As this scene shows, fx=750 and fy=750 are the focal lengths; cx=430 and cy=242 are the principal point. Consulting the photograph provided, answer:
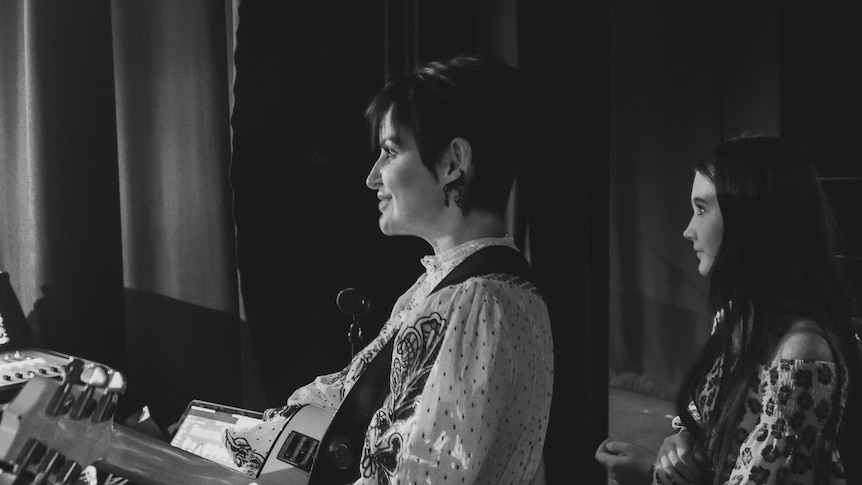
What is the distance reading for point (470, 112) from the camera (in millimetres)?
1096

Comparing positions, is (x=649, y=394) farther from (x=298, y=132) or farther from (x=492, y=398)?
(x=492, y=398)

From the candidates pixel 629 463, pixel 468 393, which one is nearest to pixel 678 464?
pixel 629 463

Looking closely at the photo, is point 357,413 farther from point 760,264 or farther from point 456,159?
point 760,264

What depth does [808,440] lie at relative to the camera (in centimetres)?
103

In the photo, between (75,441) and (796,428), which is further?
(796,428)

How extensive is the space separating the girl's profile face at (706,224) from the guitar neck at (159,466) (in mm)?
834

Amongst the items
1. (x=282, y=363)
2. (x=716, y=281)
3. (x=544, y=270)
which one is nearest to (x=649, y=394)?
(x=544, y=270)

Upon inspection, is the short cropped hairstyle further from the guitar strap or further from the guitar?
the guitar

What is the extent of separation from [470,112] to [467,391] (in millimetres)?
413

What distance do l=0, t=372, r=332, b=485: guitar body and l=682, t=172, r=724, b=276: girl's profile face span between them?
84 centimetres

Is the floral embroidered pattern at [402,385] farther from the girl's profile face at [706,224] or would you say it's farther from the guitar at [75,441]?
the girl's profile face at [706,224]

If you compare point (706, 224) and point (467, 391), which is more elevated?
point (706, 224)

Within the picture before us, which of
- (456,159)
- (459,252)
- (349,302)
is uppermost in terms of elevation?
(456,159)

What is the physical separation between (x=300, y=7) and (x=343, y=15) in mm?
133
